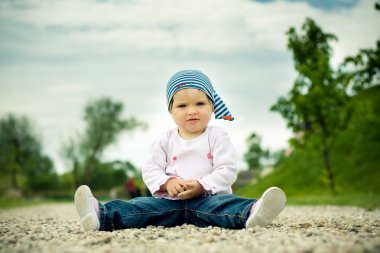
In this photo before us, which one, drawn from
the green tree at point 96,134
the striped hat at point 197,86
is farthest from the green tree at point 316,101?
the green tree at point 96,134

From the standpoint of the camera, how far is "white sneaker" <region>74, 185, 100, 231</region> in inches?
145

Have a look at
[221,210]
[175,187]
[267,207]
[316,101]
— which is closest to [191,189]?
[175,187]

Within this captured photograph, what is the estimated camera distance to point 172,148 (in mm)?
4496

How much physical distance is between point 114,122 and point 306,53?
33.4 metres

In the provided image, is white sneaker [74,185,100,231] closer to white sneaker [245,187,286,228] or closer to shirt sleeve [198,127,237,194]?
shirt sleeve [198,127,237,194]

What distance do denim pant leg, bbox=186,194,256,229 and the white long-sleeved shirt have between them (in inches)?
5.6

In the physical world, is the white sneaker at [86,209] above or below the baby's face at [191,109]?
below

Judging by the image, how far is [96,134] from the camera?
45719 mm

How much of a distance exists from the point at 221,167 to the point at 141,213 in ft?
3.16

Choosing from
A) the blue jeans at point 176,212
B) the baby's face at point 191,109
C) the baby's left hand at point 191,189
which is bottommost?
the blue jeans at point 176,212

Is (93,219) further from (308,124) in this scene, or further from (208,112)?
(308,124)

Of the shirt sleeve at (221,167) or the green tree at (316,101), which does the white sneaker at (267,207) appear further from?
the green tree at (316,101)

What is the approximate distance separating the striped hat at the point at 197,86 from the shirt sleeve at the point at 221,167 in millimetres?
304

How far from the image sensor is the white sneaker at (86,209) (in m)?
3.69
